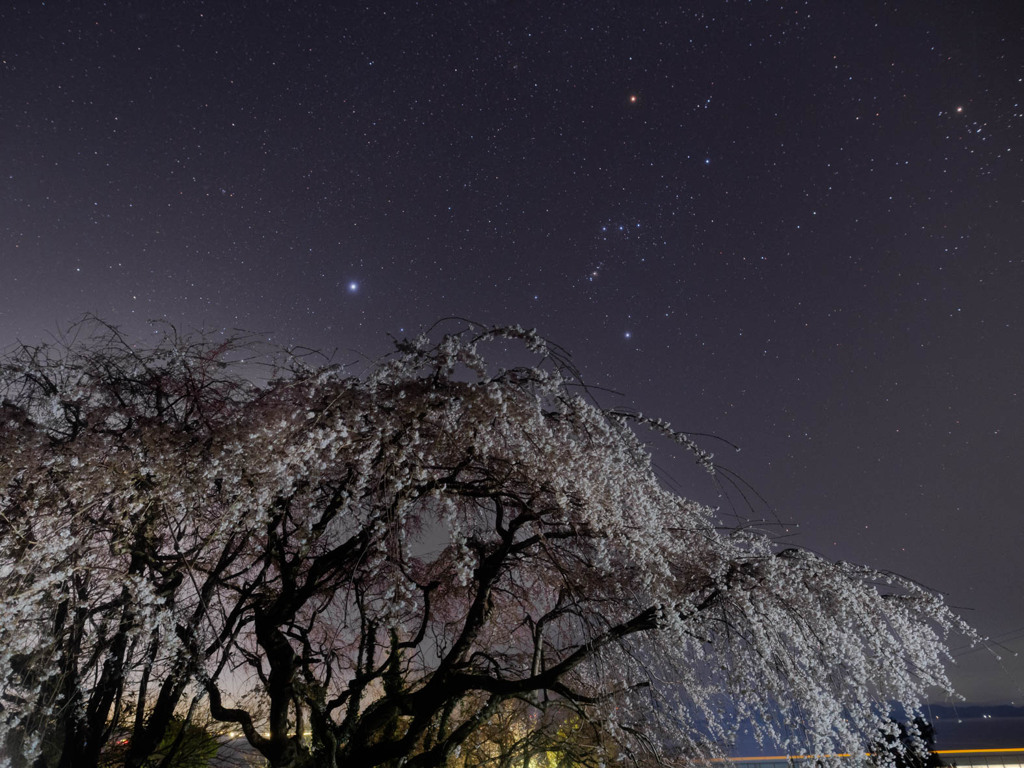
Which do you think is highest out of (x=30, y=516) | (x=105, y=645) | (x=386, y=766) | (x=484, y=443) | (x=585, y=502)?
(x=484, y=443)

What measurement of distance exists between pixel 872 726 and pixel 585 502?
2969 millimetres

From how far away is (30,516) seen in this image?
14.0 feet

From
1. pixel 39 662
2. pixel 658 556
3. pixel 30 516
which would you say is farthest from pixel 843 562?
pixel 39 662

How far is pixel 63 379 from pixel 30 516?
5.41 feet

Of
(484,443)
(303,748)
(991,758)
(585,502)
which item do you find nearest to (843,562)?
(585,502)

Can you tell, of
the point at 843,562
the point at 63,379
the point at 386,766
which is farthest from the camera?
the point at 386,766

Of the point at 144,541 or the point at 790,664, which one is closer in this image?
the point at 790,664

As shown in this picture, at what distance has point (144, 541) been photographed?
5.13 m

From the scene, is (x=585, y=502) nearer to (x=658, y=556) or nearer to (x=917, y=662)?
(x=658, y=556)

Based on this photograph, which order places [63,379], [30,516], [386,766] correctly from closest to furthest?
[30,516] < [63,379] < [386,766]

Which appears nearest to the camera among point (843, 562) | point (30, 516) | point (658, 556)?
point (30, 516)

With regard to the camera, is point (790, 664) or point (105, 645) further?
point (105, 645)

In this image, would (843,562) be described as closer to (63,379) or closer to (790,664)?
(790,664)

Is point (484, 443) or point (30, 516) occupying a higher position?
point (484, 443)
